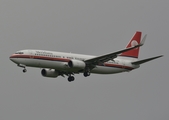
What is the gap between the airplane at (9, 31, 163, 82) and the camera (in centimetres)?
8288

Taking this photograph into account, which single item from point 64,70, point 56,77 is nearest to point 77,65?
point 64,70

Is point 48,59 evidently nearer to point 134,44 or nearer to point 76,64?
point 76,64

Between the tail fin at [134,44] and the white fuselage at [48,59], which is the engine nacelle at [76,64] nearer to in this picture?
the white fuselage at [48,59]

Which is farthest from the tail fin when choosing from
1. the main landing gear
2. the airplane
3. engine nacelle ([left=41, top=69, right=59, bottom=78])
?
engine nacelle ([left=41, top=69, right=59, bottom=78])

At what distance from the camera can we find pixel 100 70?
9025cm

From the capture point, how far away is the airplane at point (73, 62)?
8288 cm

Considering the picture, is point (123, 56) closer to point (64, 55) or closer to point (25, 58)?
point (64, 55)

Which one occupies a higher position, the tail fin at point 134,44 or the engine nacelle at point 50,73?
the tail fin at point 134,44

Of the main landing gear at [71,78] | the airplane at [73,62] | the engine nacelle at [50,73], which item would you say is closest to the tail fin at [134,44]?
the airplane at [73,62]

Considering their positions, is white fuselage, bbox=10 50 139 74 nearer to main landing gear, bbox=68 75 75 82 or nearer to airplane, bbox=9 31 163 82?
airplane, bbox=9 31 163 82

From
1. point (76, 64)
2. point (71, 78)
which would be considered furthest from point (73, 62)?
point (71, 78)

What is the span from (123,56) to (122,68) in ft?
13.3

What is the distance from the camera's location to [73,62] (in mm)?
84938

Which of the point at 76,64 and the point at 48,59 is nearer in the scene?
the point at 48,59
